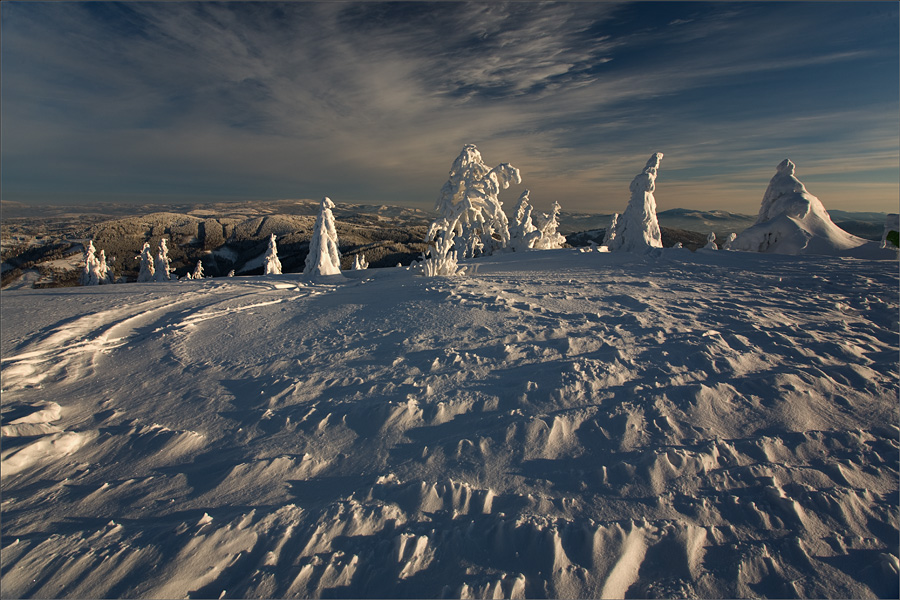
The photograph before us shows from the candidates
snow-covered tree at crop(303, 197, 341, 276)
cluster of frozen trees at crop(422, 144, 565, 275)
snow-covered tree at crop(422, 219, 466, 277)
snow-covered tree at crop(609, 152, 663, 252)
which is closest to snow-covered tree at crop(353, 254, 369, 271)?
snow-covered tree at crop(303, 197, 341, 276)

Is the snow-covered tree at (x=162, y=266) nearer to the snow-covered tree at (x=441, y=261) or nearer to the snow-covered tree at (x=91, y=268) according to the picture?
the snow-covered tree at (x=91, y=268)

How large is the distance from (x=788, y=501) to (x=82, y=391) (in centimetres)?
836

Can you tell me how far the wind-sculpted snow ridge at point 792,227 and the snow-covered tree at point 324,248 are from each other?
17.8 m

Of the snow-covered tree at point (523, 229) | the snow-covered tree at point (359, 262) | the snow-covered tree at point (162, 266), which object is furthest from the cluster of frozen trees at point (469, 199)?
the snow-covered tree at point (162, 266)

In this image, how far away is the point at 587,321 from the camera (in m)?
6.57

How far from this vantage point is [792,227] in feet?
48.8

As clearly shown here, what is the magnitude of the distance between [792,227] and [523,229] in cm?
1404

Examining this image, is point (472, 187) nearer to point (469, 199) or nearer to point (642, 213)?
point (469, 199)

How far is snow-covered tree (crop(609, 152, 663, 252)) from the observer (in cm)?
1761

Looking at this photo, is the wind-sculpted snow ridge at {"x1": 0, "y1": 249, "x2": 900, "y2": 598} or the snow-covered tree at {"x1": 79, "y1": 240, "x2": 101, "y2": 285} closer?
the wind-sculpted snow ridge at {"x1": 0, "y1": 249, "x2": 900, "y2": 598}

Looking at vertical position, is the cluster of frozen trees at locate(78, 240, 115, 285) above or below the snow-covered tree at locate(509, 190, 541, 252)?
below

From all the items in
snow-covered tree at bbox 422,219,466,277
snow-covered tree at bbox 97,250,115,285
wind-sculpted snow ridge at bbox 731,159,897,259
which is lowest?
snow-covered tree at bbox 97,250,115,285

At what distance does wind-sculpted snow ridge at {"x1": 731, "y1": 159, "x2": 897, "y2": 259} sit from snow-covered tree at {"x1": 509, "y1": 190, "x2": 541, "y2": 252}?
11.2m

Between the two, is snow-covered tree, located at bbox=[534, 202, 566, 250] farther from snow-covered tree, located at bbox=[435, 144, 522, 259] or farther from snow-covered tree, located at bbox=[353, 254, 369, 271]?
snow-covered tree, located at bbox=[353, 254, 369, 271]
